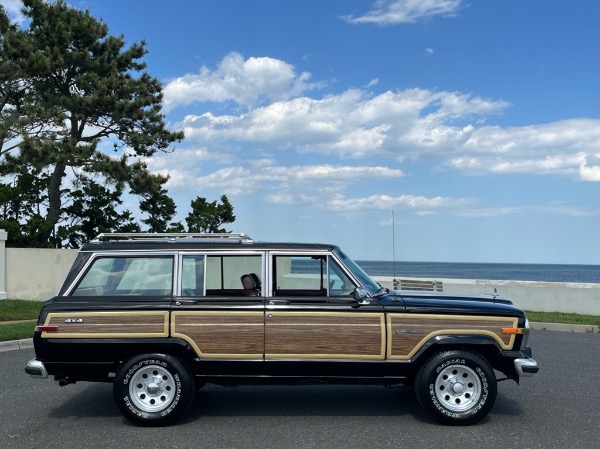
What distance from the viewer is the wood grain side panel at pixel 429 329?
6.69 meters

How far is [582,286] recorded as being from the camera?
19203 millimetres

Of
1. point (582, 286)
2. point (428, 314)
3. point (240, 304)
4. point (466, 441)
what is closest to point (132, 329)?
point (240, 304)

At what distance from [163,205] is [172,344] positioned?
85.0 ft

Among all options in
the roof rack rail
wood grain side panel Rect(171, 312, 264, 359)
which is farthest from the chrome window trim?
wood grain side panel Rect(171, 312, 264, 359)

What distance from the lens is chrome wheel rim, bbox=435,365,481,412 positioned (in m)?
6.63

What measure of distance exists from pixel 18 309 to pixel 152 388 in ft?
43.4

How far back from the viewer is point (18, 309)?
18.2m

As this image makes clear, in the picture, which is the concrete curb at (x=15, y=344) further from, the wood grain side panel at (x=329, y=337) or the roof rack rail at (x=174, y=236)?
the wood grain side panel at (x=329, y=337)

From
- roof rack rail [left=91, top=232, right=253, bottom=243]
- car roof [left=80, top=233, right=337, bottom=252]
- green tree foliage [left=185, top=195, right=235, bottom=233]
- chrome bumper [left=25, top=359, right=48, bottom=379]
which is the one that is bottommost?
chrome bumper [left=25, top=359, right=48, bottom=379]

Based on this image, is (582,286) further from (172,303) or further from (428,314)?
(172,303)

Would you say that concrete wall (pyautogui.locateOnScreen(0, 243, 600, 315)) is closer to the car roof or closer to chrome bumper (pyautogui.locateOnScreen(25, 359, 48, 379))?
the car roof

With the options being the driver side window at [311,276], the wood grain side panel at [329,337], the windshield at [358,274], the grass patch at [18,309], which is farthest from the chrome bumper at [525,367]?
the grass patch at [18,309]

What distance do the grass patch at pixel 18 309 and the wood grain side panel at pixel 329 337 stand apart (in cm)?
1267

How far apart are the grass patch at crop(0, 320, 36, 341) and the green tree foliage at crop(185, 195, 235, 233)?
21362mm
